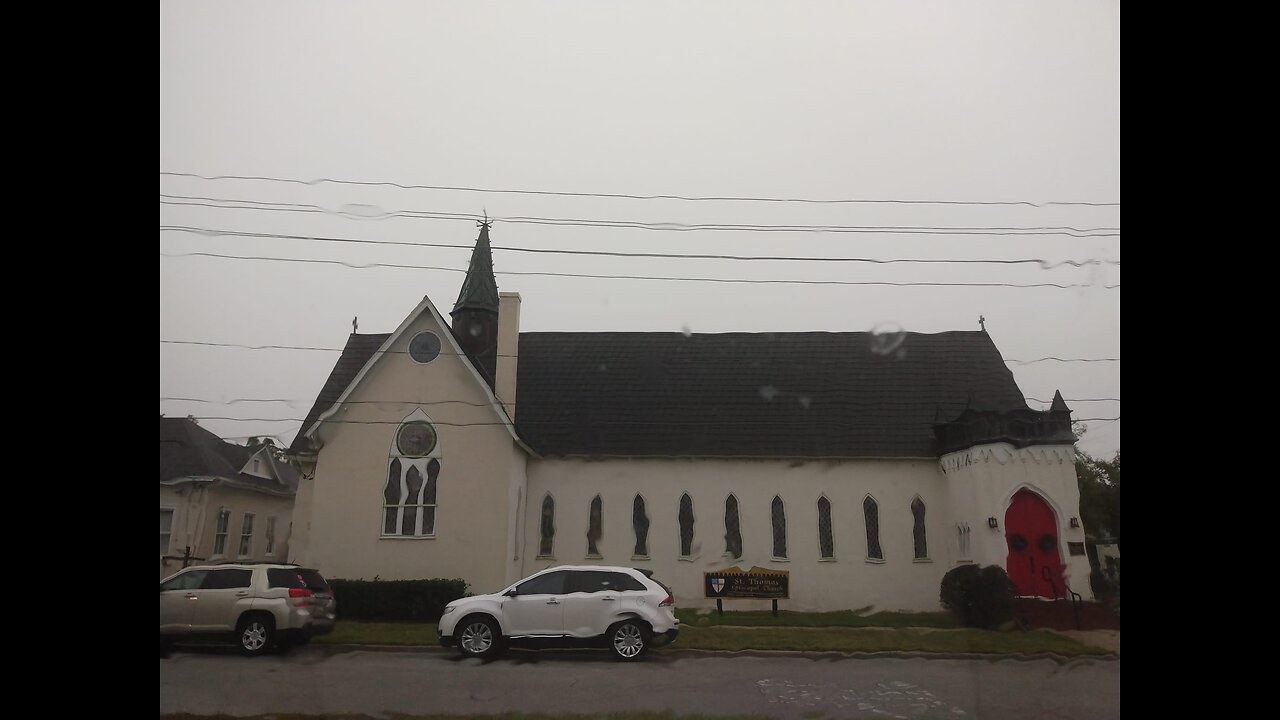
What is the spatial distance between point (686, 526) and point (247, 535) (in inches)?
328

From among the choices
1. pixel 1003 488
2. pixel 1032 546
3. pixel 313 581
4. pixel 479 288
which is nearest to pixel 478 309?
pixel 479 288

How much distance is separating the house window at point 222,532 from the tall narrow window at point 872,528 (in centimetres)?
1186

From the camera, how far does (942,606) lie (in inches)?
567

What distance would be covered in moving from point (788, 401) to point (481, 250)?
841cm

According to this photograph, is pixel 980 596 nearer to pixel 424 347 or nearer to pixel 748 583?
pixel 748 583

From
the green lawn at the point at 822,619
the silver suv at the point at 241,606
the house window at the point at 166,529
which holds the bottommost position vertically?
the green lawn at the point at 822,619

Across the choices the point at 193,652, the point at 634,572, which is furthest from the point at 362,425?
the point at 634,572

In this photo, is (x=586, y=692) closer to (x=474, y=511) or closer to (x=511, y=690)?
(x=511, y=690)

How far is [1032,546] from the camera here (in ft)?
48.9

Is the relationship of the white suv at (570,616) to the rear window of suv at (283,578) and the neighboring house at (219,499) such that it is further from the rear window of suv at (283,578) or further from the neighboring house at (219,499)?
the neighboring house at (219,499)

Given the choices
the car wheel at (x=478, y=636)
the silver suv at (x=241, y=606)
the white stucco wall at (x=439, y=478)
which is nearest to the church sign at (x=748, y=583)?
the white stucco wall at (x=439, y=478)

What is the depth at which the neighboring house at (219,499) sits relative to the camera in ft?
39.8

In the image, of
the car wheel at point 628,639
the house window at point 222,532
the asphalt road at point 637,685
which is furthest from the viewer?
the house window at point 222,532

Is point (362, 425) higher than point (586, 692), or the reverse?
point (362, 425)
